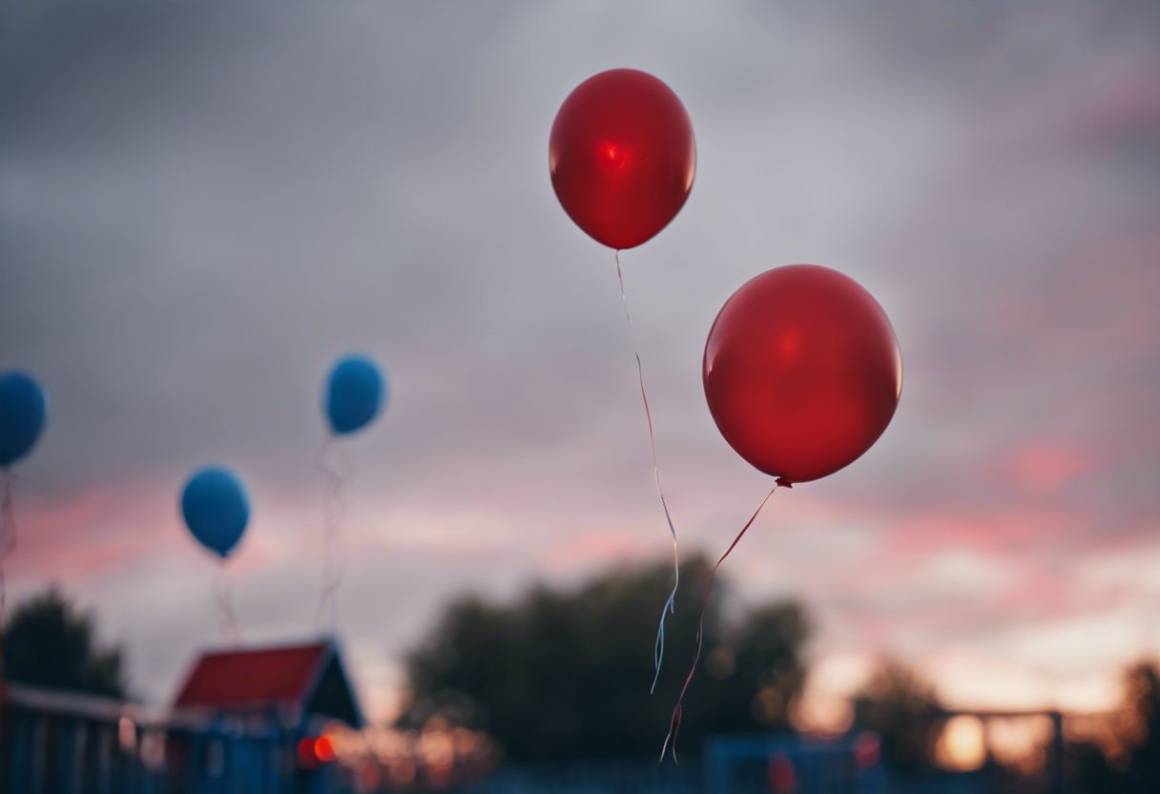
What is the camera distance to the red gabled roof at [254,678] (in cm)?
903

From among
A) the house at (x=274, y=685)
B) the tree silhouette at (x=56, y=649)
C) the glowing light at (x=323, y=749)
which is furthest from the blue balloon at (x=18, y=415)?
the tree silhouette at (x=56, y=649)

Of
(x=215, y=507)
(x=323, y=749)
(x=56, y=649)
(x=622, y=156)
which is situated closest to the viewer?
(x=622, y=156)

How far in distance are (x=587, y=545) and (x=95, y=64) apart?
65.8ft

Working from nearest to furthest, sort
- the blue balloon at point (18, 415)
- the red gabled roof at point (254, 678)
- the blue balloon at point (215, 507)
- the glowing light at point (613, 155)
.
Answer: the glowing light at point (613, 155), the blue balloon at point (18, 415), the blue balloon at point (215, 507), the red gabled roof at point (254, 678)

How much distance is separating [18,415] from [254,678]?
352cm

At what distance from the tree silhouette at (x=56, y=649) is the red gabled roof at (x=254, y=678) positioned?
430 inches

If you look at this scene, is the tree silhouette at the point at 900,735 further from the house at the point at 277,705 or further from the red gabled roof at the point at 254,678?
the red gabled roof at the point at 254,678

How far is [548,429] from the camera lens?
14961 mm

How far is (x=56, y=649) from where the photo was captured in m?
19.2

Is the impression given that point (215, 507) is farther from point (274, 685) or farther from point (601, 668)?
point (601, 668)

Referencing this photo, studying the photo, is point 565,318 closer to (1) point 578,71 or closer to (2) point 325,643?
(1) point 578,71

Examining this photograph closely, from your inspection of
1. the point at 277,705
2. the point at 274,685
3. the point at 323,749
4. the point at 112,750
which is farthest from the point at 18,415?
the point at 323,749

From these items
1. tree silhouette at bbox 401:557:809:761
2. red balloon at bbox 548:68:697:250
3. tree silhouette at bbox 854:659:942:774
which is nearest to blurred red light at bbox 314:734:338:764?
red balloon at bbox 548:68:697:250

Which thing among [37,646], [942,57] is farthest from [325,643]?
[37,646]
